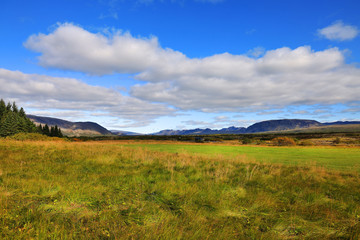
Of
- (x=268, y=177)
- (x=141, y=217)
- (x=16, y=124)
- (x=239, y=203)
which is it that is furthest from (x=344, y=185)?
(x=16, y=124)

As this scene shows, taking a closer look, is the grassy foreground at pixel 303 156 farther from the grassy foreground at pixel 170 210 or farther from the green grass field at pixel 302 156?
the grassy foreground at pixel 170 210

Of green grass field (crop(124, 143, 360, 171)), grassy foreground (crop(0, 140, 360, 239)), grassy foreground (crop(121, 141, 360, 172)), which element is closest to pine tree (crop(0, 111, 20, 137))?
grassy foreground (crop(121, 141, 360, 172))

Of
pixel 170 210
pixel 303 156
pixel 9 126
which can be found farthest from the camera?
pixel 9 126

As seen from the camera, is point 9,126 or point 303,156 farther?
point 9,126

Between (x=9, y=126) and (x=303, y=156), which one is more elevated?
(x=9, y=126)

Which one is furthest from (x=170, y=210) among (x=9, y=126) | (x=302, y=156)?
(x=9, y=126)

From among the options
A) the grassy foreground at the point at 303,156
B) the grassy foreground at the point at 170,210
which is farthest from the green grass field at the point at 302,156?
the grassy foreground at the point at 170,210

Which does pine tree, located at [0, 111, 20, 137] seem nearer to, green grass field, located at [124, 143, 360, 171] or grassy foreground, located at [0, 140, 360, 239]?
green grass field, located at [124, 143, 360, 171]

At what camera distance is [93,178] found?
9.75 metres

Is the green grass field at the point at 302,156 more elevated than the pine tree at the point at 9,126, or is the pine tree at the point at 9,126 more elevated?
the pine tree at the point at 9,126

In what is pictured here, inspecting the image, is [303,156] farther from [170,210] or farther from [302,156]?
[170,210]

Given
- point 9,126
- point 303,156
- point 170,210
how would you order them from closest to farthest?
point 170,210
point 303,156
point 9,126

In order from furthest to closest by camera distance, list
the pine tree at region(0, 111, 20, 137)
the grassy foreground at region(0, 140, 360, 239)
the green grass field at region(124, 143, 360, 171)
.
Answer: the pine tree at region(0, 111, 20, 137)
the green grass field at region(124, 143, 360, 171)
the grassy foreground at region(0, 140, 360, 239)

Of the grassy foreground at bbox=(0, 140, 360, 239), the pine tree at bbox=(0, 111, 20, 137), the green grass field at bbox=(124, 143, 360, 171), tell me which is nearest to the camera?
the grassy foreground at bbox=(0, 140, 360, 239)
